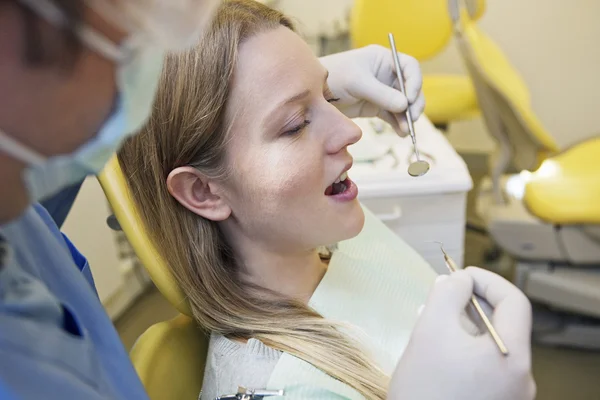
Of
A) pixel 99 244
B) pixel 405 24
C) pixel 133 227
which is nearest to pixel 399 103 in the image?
pixel 133 227

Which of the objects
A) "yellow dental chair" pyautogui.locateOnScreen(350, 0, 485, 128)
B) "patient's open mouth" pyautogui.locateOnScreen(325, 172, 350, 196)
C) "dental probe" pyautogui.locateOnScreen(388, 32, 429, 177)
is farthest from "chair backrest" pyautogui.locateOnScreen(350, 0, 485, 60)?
"patient's open mouth" pyautogui.locateOnScreen(325, 172, 350, 196)

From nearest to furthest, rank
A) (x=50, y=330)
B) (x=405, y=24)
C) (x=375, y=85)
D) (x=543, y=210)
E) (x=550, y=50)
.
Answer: (x=50, y=330) → (x=375, y=85) → (x=543, y=210) → (x=405, y=24) → (x=550, y=50)

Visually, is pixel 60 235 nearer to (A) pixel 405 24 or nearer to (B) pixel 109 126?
(B) pixel 109 126

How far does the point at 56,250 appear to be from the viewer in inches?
21.0

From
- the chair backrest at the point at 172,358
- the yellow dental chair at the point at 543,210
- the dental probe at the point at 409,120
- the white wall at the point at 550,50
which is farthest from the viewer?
the white wall at the point at 550,50

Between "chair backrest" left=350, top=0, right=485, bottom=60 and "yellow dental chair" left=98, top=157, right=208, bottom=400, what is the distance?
1.52 m

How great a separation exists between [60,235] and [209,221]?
25cm

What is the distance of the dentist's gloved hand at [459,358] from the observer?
0.54 m

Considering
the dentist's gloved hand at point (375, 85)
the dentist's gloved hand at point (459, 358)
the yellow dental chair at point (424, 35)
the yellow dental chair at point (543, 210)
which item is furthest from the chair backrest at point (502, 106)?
the dentist's gloved hand at point (459, 358)

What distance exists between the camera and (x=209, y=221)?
838 mm

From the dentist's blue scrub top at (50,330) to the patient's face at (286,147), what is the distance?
0.91 feet

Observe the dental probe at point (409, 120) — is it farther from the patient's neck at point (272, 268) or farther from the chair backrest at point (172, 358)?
the chair backrest at point (172, 358)

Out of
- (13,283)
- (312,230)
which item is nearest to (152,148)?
(312,230)

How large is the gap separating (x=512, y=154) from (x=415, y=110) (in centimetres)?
91
